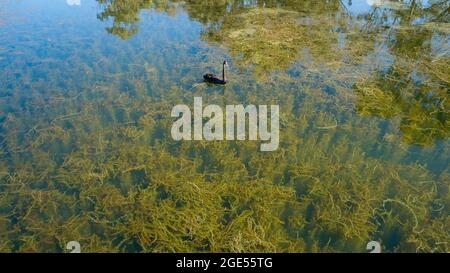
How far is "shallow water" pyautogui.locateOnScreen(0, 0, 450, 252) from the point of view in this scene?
518 cm

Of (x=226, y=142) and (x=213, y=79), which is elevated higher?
(x=213, y=79)

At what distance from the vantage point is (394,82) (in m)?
8.68

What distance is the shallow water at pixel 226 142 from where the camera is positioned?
518 centimetres

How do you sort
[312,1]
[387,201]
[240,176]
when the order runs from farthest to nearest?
[312,1] → [240,176] → [387,201]

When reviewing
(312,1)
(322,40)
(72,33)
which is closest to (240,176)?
(322,40)

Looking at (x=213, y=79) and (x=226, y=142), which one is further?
(x=213, y=79)

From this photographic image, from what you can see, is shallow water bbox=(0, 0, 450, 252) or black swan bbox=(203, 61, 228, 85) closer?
shallow water bbox=(0, 0, 450, 252)

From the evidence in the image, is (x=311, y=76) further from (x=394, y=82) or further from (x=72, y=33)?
(x=72, y=33)

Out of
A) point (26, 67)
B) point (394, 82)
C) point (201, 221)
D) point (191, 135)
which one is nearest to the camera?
point (201, 221)

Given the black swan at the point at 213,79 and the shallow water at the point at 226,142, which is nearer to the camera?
the shallow water at the point at 226,142

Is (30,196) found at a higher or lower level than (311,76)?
lower

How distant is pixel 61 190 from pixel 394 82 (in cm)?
783

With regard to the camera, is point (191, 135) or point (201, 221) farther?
point (191, 135)

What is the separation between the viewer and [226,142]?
6.76 m
